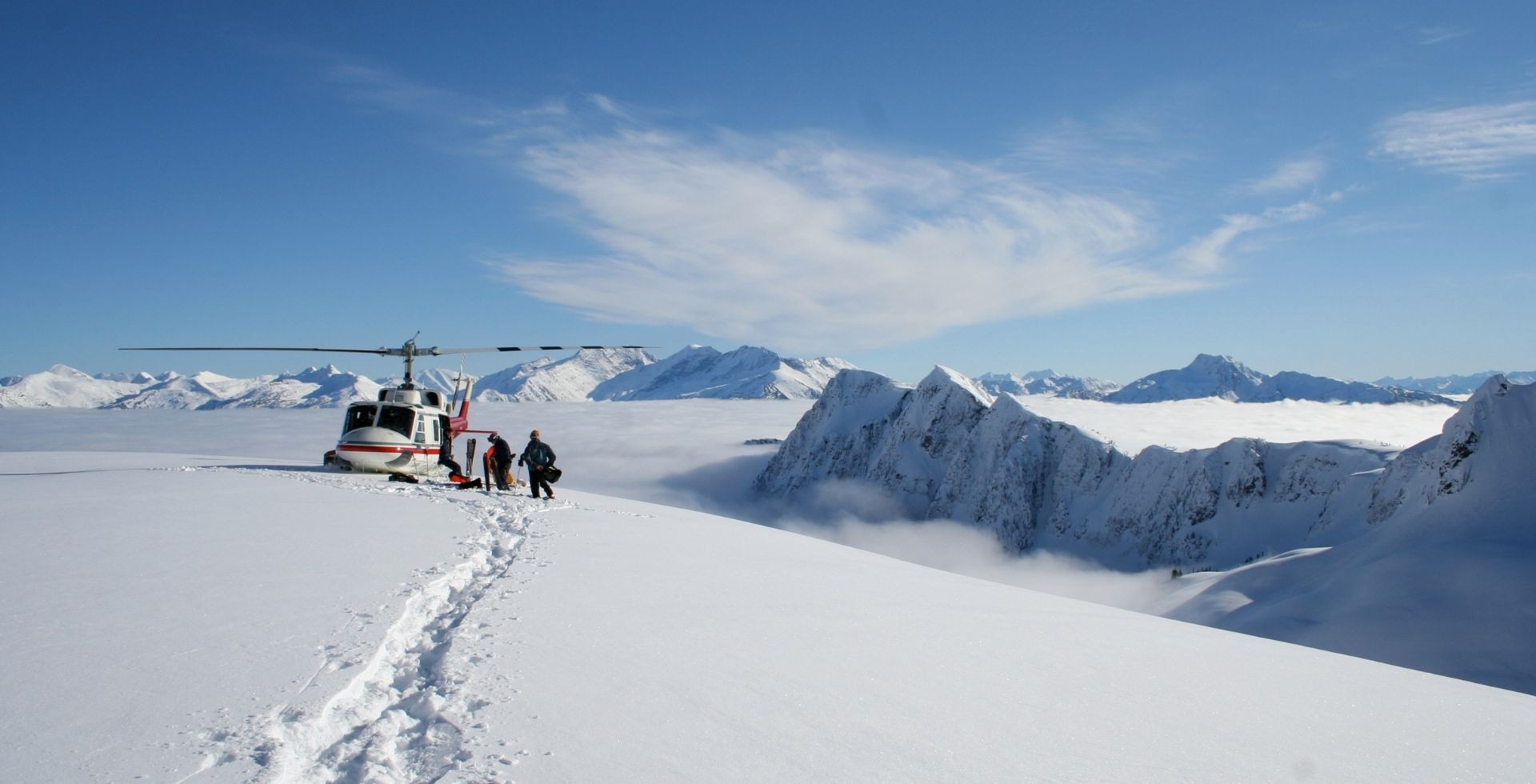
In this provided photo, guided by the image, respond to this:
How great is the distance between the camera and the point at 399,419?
23.1 meters

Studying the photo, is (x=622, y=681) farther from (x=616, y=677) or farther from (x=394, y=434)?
(x=394, y=434)

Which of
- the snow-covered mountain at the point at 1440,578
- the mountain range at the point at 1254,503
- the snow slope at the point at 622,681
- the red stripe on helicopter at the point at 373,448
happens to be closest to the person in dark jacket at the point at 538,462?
the red stripe on helicopter at the point at 373,448

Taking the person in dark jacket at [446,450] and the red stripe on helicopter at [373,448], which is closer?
the red stripe on helicopter at [373,448]

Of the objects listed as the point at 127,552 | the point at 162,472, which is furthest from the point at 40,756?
the point at 162,472

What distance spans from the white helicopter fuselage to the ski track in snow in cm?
1609

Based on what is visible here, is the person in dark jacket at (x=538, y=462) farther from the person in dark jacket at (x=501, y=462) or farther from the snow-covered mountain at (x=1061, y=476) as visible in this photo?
the snow-covered mountain at (x=1061, y=476)

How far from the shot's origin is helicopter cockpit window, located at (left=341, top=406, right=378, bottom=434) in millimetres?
23266

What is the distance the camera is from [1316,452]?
55.9 m

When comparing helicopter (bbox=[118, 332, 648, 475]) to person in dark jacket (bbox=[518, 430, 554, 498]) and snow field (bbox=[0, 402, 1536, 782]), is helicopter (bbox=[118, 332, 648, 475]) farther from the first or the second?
snow field (bbox=[0, 402, 1536, 782])

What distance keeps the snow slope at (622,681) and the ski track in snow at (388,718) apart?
0.9 inches

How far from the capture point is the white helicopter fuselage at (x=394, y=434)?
21.9m

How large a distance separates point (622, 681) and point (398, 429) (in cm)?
2034

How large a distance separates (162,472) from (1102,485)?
238ft

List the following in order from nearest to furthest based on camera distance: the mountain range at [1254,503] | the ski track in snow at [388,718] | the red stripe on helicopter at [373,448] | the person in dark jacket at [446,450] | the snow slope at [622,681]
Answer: the ski track in snow at [388,718] → the snow slope at [622,681] → the red stripe on helicopter at [373,448] → the person in dark jacket at [446,450] → the mountain range at [1254,503]
